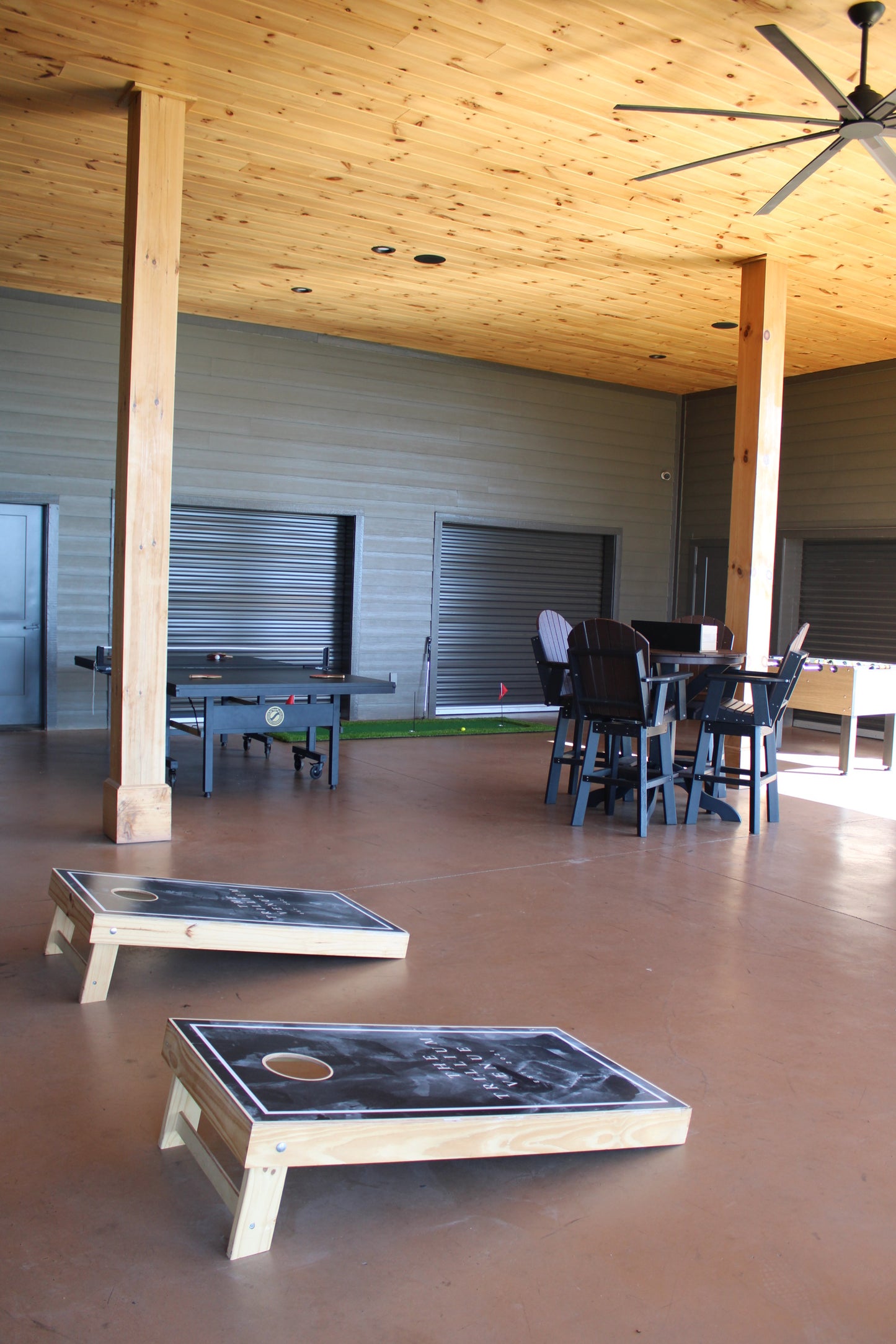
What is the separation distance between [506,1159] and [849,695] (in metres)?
6.09

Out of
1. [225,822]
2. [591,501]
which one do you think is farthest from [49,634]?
[591,501]

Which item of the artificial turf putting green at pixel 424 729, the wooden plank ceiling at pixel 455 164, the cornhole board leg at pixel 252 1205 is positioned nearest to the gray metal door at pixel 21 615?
the wooden plank ceiling at pixel 455 164

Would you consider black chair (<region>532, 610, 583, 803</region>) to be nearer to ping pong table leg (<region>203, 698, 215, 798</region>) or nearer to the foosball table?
ping pong table leg (<region>203, 698, 215, 798</region>)

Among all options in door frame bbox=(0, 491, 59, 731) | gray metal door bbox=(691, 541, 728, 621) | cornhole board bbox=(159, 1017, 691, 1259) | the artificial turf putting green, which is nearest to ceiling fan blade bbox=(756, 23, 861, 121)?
cornhole board bbox=(159, 1017, 691, 1259)

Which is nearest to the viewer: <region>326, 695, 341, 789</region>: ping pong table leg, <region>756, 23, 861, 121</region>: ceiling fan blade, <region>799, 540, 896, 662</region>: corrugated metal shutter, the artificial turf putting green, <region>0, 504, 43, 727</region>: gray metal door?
<region>756, 23, 861, 121</region>: ceiling fan blade

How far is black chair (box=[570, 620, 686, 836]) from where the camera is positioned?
5.30 meters

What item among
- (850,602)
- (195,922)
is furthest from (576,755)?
(850,602)

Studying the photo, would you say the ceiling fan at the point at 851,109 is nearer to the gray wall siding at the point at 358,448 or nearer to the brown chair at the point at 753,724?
the brown chair at the point at 753,724

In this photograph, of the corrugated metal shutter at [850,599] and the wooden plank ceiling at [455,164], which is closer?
the wooden plank ceiling at [455,164]

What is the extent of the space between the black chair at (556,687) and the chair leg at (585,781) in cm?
14

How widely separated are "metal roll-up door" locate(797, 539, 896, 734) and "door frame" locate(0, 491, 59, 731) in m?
6.56

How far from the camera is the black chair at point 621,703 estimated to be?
5301 mm

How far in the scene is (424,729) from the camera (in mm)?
9367

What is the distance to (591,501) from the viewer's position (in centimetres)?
1095
